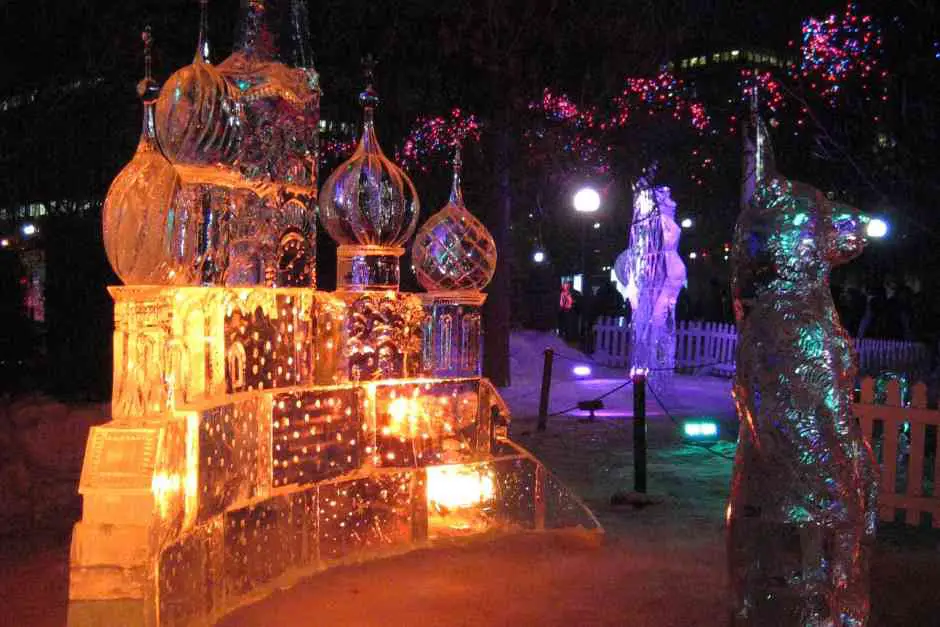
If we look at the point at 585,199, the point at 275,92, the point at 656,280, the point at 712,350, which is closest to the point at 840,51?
the point at 585,199

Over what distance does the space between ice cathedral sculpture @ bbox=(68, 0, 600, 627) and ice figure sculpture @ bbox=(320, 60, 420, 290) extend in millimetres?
13

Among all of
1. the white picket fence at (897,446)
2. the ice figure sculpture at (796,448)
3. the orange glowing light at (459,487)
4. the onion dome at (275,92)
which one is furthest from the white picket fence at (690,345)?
the ice figure sculpture at (796,448)

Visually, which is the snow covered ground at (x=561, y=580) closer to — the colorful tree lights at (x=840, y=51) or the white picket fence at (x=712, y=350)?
the colorful tree lights at (x=840, y=51)

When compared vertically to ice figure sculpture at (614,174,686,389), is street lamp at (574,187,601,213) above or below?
above

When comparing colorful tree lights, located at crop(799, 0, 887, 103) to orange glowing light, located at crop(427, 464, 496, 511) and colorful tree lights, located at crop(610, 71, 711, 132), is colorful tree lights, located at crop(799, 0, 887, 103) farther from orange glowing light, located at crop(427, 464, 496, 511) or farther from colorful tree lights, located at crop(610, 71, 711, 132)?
orange glowing light, located at crop(427, 464, 496, 511)

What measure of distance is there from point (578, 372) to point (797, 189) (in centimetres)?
1461

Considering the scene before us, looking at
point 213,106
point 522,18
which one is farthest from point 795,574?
point 522,18

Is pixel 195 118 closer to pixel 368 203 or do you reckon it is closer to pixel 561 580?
pixel 368 203

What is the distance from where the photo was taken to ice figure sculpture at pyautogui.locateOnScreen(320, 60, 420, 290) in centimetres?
570

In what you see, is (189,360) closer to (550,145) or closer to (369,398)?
(369,398)

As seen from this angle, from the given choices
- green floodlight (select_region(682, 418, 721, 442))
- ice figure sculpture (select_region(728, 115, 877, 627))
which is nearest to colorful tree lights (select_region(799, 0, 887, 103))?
green floodlight (select_region(682, 418, 721, 442))

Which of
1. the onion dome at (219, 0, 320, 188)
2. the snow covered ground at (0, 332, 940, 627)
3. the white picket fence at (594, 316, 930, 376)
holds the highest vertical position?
the onion dome at (219, 0, 320, 188)

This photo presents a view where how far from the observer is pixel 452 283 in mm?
6223

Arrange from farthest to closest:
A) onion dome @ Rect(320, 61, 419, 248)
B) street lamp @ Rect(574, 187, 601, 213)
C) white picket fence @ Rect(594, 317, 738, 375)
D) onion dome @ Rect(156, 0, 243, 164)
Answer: white picket fence @ Rect(594, 317, 738, 375), street lamp @ Rect(574, 187, 601, 213), onion dome @ Rect(320, 61, 419, 248), onion dome @ Rect(156, 0, 243, 164)
